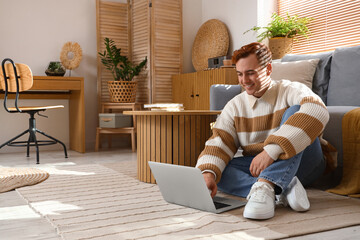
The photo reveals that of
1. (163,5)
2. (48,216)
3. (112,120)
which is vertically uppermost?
(163,5)

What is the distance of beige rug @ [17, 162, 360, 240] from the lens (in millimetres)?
1406

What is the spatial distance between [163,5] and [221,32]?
0.73m

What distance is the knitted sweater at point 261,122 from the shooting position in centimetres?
167

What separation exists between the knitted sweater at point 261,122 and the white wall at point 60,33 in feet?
7.20

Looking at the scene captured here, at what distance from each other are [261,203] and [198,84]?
105 inches

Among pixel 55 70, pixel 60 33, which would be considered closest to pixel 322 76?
pixel 55 70

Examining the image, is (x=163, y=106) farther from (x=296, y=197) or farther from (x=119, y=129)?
(x=119, y=129)

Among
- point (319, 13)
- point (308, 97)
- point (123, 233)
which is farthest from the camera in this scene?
point (319, 13)

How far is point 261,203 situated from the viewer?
5.05 feet

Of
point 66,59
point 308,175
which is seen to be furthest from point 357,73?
Result: point 66,59

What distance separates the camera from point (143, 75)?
4.48m

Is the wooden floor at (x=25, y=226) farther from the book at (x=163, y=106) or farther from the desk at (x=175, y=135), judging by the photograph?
the book at (x=163, y=106)

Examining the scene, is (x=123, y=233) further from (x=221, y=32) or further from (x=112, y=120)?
(x=221, y=32)

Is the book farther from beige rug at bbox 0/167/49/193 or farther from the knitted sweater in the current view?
beige rug at bbox 0/167/49/193
